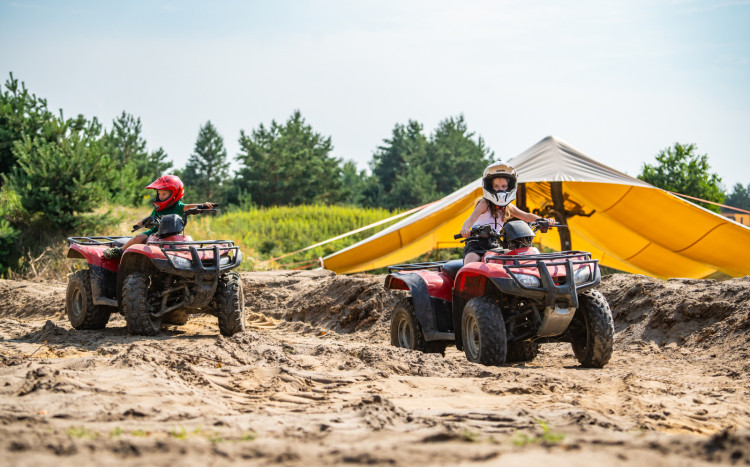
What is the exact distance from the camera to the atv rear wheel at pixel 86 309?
8977 millimetres

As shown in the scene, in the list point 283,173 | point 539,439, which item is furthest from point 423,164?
point 539,439

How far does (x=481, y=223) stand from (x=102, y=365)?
346 cm

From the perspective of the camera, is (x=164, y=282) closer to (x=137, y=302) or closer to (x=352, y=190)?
(x=137, y=302)

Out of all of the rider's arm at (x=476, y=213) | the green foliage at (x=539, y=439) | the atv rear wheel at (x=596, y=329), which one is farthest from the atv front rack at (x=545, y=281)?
the green foliage at (x=539, y=439)

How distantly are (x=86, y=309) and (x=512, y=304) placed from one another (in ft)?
16.6

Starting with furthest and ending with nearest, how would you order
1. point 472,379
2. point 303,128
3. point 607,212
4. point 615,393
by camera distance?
point 303,128
point 607,212
point 472,379
point 615,393

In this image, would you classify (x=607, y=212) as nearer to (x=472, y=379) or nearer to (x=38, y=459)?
(x=472, y=379)

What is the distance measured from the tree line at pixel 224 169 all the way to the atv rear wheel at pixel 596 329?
41.3 feet

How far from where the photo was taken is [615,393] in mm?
5211

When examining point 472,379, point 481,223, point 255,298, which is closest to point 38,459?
point 472,379

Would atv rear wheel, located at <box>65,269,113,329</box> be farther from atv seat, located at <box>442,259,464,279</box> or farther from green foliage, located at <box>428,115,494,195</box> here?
green foliage, located at <box>428,115,494,195</box>

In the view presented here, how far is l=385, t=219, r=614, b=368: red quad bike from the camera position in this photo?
6.23 m

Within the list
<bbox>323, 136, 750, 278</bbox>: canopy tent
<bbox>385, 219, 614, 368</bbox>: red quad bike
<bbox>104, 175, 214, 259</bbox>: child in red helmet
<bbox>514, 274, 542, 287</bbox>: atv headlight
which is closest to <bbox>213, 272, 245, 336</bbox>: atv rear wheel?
<bbox>104, 175, 214, 259</bbox>: child in red helmet

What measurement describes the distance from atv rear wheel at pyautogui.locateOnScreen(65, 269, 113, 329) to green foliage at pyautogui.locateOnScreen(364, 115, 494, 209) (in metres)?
34.5
